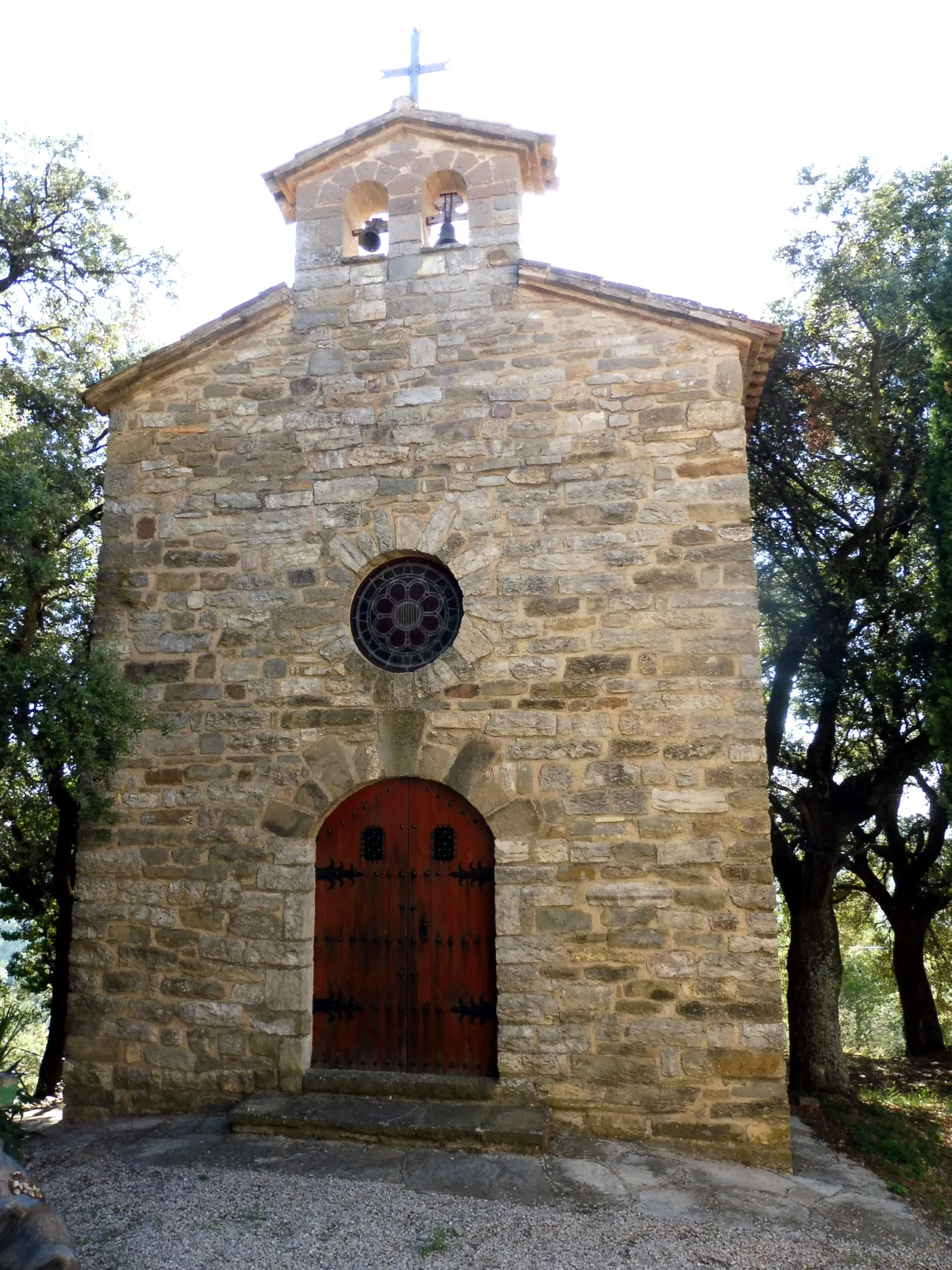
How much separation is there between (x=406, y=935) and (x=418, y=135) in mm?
6079

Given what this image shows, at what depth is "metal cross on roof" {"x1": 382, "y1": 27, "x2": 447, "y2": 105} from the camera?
7.49 metres

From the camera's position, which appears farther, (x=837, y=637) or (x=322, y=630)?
(x=837, y=637)

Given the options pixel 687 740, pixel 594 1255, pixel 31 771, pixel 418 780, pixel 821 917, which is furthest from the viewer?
pixel 821 917

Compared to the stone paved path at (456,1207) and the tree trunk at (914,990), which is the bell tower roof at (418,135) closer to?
the stone paved path at (456,1207)

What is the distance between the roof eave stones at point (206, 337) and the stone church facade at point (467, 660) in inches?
1.0

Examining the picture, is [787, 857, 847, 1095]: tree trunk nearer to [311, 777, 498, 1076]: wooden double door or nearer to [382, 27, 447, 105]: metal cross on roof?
[311, 777, 498, 1076]: wooden double door

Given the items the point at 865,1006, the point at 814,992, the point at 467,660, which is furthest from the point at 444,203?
the point at 865,1006

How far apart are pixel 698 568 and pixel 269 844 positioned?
3.44 metres

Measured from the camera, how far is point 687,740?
5.91 m

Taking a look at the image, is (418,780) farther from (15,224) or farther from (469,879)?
(15,224)

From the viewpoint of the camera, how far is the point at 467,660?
6.25 meters

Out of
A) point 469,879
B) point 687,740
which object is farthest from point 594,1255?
point 687,740

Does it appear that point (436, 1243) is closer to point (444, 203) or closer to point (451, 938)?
point (451, 938)

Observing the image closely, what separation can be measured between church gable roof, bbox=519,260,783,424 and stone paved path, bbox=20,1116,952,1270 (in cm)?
526
